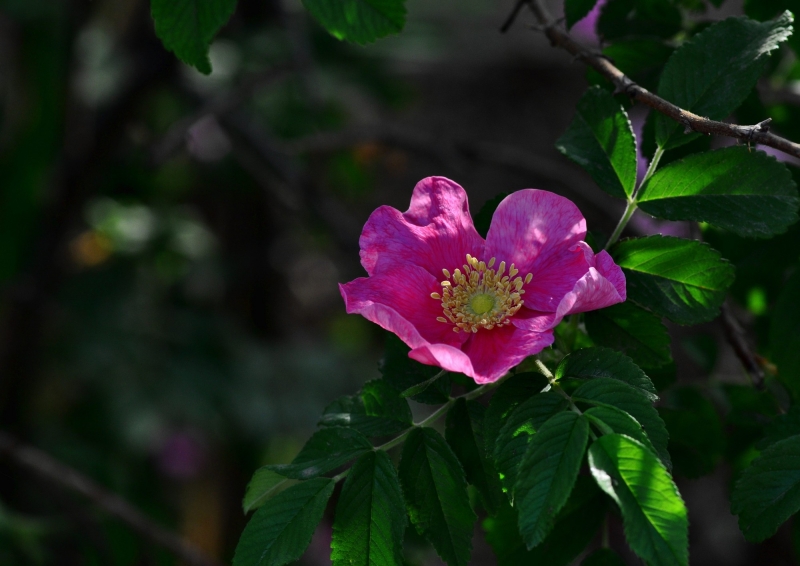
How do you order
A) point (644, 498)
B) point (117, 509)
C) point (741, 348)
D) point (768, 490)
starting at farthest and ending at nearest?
1. point (117, 509)
2. point (741, 348)
3. point (768, 490)
4. point (644, 498)

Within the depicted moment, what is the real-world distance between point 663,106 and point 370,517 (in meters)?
0.45

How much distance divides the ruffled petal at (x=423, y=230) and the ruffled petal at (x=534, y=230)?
3cm

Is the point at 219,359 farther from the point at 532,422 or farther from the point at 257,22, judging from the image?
the point at 532,422

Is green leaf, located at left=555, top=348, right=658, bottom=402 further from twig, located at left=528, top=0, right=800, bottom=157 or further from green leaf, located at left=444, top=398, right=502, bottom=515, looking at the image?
twig, located at left=528, top=0, right=800, bottom=157

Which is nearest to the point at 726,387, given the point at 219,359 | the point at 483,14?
the point at 219,359

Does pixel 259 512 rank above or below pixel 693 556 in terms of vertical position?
above

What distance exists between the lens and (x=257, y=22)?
7.58 ft

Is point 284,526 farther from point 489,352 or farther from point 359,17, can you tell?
point 359,17

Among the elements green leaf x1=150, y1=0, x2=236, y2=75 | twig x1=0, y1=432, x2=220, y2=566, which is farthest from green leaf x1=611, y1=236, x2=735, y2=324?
twig x1=0, y1=432, x2=220, y2=566

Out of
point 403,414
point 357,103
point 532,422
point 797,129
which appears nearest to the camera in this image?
point 532,422

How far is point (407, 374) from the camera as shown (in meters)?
0.76

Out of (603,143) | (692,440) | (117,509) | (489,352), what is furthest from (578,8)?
(117,509)

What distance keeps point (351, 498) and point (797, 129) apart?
2.64 ft

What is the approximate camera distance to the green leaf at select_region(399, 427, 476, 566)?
0.66 metres
